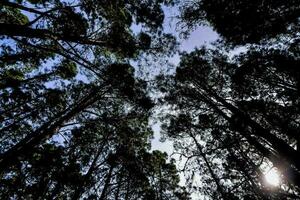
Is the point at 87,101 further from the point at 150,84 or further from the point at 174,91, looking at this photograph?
the point at 174,91

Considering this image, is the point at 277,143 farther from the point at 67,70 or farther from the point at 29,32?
the point at 67,70

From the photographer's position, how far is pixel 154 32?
8961 millimetres

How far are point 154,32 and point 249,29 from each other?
3.91 m

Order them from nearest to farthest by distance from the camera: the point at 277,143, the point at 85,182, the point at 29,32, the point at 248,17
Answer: the point at 29,32 → the point at 277,143 → the point at 248,17 → the point at 85,182

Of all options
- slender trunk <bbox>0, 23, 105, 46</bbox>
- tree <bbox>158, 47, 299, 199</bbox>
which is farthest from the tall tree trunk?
slender trunk <bbox>0, 23, 105, 46</bbox>

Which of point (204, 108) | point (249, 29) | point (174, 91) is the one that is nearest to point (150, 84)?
point (174, 91)

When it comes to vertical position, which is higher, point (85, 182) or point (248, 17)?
point (248, 17)

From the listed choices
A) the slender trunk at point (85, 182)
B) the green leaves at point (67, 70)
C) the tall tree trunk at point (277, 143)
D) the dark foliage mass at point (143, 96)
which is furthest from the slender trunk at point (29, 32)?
the slender trunk at point (85, 182)

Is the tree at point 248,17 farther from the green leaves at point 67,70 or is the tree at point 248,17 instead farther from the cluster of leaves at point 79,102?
the green leaves at point 67,70

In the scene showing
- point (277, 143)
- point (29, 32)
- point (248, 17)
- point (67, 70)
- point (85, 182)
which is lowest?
point (277, 143)

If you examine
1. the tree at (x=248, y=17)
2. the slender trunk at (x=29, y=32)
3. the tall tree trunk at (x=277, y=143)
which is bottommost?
the tall tree trunk at (x=277, y=143)

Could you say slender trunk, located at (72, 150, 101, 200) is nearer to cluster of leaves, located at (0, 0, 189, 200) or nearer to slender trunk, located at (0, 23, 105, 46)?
cluster of leaves, located at (0, 0, 189, 200)

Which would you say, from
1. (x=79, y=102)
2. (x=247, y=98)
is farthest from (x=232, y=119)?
(x=79, y=102)

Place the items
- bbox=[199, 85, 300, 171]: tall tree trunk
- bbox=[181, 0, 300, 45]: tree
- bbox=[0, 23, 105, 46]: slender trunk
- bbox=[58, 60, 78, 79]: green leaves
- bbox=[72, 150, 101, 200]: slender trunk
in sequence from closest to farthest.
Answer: bbox=[0, 23, 105, 46]: slender trunk, bbox=[199, 85, 300, 171]: tall tree trunk, bbox=[181, 0, 300, 45]: tree, bbox=[72, 150, 101, 200]: slender trunk, bbox=[58, 60, 78, 79]: green leaves
